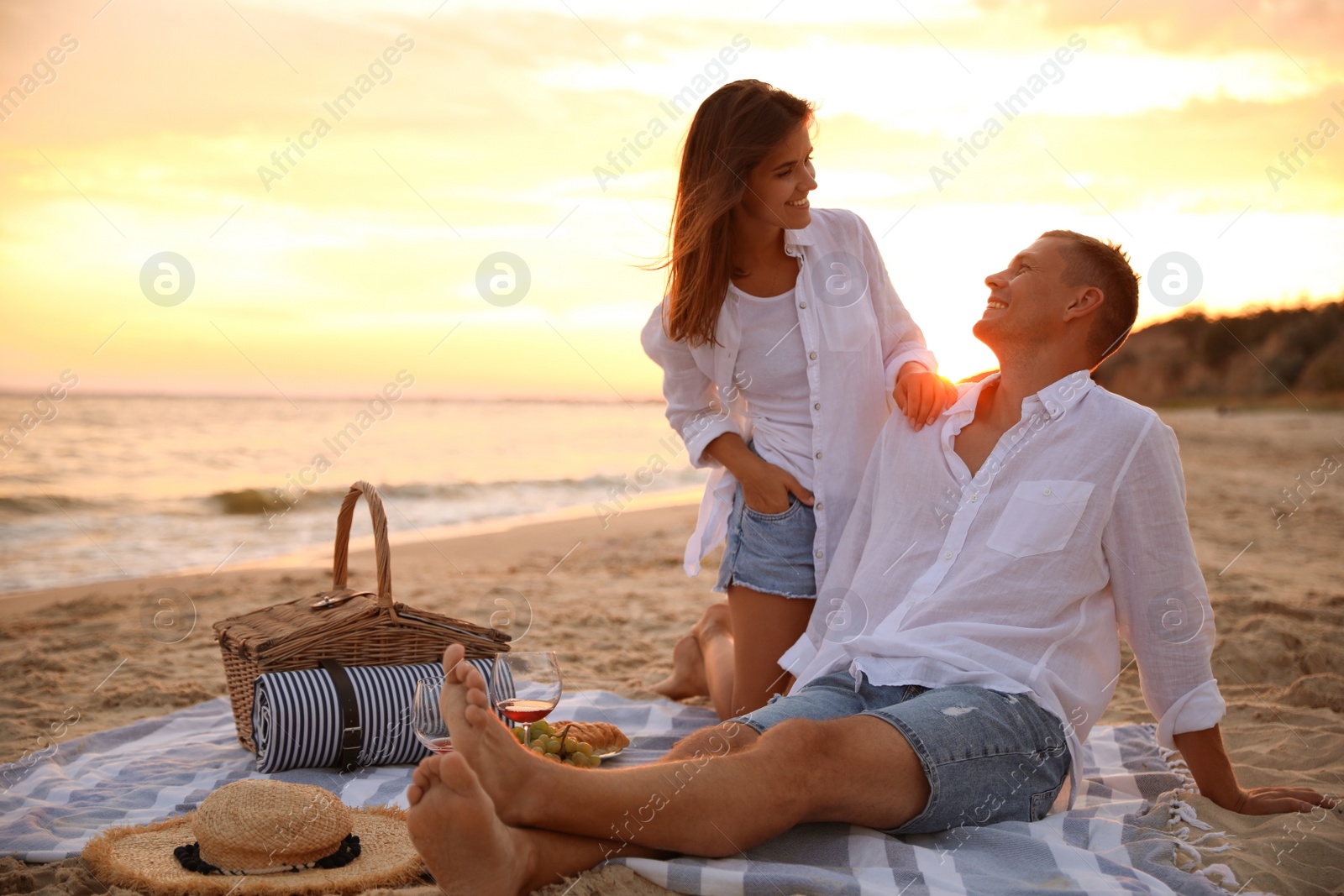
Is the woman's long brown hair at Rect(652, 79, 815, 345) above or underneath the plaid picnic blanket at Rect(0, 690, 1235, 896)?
above

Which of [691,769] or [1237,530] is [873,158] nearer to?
[691,769]

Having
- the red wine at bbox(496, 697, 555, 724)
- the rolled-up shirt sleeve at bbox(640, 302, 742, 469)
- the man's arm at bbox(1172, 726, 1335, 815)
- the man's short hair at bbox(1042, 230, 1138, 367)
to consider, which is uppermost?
the man's short hair at bbox(1042, 230, 1138, 367)

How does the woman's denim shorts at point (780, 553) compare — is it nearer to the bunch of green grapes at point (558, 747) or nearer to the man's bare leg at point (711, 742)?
the bunch of green grapes at point (558, 747)

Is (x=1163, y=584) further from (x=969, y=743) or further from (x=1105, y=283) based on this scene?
(x=1105, y=283)

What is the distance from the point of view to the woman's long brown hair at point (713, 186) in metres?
3.26

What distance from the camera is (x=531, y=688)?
296 centimetres

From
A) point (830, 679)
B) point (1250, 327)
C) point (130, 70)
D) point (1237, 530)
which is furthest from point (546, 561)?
point (1250, 327)

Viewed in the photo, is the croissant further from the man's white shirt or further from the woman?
the man's white shirt

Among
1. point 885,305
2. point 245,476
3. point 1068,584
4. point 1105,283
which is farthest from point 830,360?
point 245,476

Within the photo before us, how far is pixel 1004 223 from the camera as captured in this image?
194 inches

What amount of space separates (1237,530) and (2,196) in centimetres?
1309

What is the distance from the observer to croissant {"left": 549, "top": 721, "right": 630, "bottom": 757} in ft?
10.8

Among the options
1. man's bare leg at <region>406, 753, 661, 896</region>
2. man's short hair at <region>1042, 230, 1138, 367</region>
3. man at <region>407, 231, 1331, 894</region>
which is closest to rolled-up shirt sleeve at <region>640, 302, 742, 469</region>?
man at <region>407, 231, 1331, 894</region>

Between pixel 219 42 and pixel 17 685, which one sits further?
pixel 219 42
